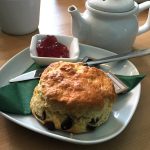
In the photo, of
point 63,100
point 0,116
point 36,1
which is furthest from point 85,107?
point 36,1

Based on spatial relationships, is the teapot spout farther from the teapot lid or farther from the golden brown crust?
the golden brown crust

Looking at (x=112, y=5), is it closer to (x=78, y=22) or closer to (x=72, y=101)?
(x=78, y=22)

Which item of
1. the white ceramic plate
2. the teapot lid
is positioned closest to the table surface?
the white ceramic plate

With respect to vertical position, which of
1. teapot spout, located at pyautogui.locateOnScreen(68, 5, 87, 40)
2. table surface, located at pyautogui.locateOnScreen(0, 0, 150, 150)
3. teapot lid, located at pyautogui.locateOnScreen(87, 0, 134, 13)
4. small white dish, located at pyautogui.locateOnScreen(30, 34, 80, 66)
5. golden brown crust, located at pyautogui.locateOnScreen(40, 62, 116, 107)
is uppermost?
teapot lid, located at pyautogui.locateOnScreen(87, 0, 134, 13)

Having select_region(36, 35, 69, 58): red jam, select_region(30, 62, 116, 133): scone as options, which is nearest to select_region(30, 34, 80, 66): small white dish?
select_region(36, 35, 69, 58): red jam

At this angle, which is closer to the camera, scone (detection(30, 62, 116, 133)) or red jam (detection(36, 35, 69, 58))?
scone (detection(30, 62, 116, 133))

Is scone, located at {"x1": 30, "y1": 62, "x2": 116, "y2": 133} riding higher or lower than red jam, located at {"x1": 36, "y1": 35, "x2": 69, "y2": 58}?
higher

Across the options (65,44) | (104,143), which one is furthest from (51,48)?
(104,143)
